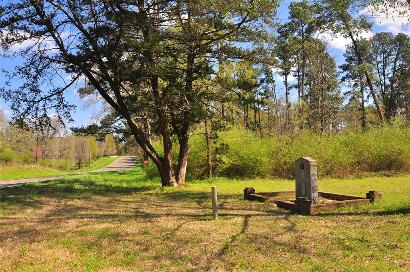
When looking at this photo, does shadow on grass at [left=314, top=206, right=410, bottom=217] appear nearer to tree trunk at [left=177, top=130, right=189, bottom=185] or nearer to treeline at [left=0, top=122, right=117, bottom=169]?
tree trunk at [left=177, top=130, right=189, bottom=185]

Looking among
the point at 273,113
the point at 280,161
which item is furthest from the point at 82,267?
the point at 273,113

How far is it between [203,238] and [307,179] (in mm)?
4135

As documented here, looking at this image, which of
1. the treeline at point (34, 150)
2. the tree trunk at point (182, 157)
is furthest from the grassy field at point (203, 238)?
the treeline at point (34, 150)

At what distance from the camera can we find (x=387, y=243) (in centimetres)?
684

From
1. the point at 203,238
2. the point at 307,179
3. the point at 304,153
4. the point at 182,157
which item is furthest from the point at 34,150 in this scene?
the point at 203,238

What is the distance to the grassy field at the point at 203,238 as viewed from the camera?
6297 mm

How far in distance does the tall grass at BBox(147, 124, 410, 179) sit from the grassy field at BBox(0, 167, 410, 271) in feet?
32.8

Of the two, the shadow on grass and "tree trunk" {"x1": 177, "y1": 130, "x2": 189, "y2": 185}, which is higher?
"tree trunk" {"x1": 177, "y1": 130, "x2": 189, "y2": 185}

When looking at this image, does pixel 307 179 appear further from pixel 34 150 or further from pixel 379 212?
pixel 34 150

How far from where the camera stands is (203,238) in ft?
25.8

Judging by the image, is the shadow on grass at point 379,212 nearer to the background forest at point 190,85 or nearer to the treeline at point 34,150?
the background forest at point 190,85

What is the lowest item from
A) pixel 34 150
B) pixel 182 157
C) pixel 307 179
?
pixel 307 179

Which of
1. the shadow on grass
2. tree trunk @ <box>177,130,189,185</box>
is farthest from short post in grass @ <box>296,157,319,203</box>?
tree trunk @ <box>177,130,189,185</box>

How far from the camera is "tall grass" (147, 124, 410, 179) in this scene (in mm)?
22625
